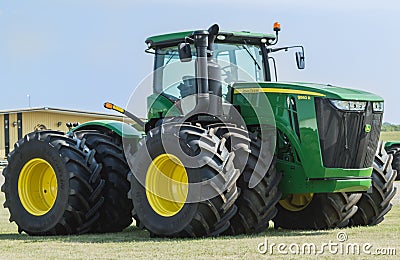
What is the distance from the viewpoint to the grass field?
914cm

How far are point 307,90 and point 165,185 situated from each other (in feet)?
7.82

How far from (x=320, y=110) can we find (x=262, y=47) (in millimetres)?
2055

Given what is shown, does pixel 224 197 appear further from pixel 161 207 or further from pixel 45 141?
pixel 45 141

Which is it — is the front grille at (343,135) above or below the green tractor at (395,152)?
above

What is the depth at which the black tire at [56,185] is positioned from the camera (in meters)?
12.1

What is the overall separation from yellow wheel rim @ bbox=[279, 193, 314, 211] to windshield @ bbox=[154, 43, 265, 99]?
6.21 feet

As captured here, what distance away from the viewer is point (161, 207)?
37.3ft

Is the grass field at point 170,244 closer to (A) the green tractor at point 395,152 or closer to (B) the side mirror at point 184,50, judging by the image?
(B) the side mirror at point 184,50

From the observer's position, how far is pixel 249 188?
10984 mm

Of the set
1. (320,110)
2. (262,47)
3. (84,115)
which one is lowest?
(84,115)

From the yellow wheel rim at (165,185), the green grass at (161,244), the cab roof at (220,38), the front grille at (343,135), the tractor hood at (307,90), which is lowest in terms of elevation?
the green grass at (161,244)

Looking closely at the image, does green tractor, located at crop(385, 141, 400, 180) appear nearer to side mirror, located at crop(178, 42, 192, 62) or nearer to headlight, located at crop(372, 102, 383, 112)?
headlight, located at crop(372, 102, 383, 112)

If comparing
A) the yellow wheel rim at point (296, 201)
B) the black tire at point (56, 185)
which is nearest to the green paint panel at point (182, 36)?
the black tire at point (56, 185)

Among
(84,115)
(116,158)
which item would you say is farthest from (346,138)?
(84,115)
